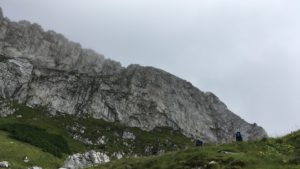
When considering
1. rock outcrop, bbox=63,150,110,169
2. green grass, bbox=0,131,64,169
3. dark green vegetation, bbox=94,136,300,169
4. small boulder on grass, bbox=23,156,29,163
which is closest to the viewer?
dark green vegetation, bbox=94,136,300,169

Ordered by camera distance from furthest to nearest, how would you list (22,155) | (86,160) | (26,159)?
(22,155) → (26,159) → (86,160)

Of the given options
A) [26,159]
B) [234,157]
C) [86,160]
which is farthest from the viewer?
[26,159]

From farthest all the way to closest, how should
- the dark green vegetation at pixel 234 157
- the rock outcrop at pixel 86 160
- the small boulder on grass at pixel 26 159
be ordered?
the small boulder on grass at pixel 26 159, the rock outcrop at pixel 86 160, the dark green vegetation at pixel 234 157

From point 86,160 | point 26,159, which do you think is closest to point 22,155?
point 26,159

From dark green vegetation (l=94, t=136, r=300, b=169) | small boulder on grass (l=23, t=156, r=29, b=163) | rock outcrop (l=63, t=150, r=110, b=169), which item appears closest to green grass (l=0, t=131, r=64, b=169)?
small boulder on grass (l=23, t=156, r=29, b=163)

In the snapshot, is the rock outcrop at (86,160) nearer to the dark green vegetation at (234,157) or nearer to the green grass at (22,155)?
the green grass at (22,155)

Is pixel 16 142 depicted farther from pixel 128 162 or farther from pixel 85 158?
pixel 128 162

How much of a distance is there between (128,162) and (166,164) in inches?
225

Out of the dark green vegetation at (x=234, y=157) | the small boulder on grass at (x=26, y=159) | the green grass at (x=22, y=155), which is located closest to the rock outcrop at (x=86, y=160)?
the green grass at (x=22, y=155)

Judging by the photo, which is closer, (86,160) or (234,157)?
(234,157)

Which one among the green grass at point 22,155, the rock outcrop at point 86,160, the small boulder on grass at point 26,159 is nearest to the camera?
the rock outcrop at point 86,160

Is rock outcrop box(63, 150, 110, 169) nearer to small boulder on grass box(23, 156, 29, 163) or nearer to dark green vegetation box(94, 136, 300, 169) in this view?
small boulder on grass box(23, 156, 29, 163)

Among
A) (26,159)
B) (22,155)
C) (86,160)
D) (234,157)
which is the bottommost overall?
(26,159)

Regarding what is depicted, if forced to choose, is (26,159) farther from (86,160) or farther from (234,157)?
(234,157)
